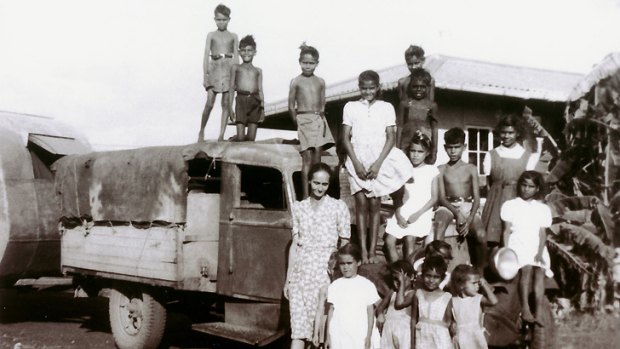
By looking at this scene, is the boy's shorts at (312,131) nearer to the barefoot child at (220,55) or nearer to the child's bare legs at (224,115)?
the child's bare legs at (224,115)

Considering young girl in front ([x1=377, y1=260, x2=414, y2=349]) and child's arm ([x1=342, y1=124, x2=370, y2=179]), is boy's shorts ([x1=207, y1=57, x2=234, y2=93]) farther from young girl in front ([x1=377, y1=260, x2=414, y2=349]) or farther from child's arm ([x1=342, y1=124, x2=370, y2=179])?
young girl in front ([x1=377, y1=260, x2=414, y2=349])

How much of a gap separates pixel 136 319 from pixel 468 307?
466 cm

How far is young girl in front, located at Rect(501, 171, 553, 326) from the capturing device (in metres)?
5.90

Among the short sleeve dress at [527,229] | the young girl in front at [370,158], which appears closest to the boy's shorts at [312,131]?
the young girl in front at [370,158]

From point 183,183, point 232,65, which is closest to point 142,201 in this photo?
point 183,183

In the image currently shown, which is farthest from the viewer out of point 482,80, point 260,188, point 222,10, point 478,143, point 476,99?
point 482,80

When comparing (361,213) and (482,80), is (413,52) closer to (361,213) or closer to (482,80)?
(361,213)

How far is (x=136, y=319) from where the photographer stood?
830 centimetres

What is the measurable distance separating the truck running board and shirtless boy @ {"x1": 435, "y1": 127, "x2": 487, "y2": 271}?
1.80 metres

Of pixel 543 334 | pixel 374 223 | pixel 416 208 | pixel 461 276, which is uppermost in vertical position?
pixel 416 208

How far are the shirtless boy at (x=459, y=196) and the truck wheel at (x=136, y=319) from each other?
364 cm

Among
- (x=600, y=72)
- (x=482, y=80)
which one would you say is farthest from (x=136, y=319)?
(x=482, y=80)

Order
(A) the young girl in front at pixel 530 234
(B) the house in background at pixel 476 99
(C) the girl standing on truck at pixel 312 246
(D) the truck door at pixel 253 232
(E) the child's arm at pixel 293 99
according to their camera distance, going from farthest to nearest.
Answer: (B) the house in background at pixel 476 99 < (E) the child's arm at pixel 293 99 < (D) the truck door at pixel 253 232 < (A) the young girl in front at pixel 530 234 < (C) the girl standing on truck at pixel 312 246

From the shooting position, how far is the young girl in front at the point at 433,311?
495 centimetres
